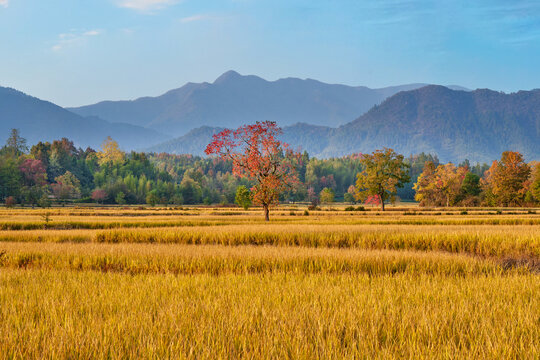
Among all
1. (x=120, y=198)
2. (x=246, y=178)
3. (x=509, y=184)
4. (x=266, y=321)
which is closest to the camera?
(x=266, y=321)

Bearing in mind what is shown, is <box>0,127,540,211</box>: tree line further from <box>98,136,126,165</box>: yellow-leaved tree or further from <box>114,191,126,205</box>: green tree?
<box>114,191,126,205</box>: green tree

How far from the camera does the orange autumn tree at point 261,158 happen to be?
109 feet

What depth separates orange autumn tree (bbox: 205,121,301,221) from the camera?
3319 centimetres

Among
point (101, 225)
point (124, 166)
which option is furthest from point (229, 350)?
point (124, 166)

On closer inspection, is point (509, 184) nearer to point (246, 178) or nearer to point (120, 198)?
point (246, 178)

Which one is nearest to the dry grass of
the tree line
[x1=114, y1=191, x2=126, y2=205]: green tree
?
the tree line

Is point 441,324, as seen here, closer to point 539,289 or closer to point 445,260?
point 539,289

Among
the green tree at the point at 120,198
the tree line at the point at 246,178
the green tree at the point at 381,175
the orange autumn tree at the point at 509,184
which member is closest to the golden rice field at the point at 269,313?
the tree line at the point at 246,178

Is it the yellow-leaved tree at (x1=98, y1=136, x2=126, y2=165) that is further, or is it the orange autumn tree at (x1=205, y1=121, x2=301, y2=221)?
the yellow-leaved tree at (x1=98, y1=136, x2=126, y2=165)

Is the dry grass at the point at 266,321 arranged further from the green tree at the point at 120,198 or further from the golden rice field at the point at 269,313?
the green tree at the point at 120,198

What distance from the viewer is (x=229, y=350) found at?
4168 mm

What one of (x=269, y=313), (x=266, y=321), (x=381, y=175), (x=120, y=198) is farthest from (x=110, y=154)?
(x=266, y=321)

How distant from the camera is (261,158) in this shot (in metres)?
33.3

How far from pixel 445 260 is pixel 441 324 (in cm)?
665
